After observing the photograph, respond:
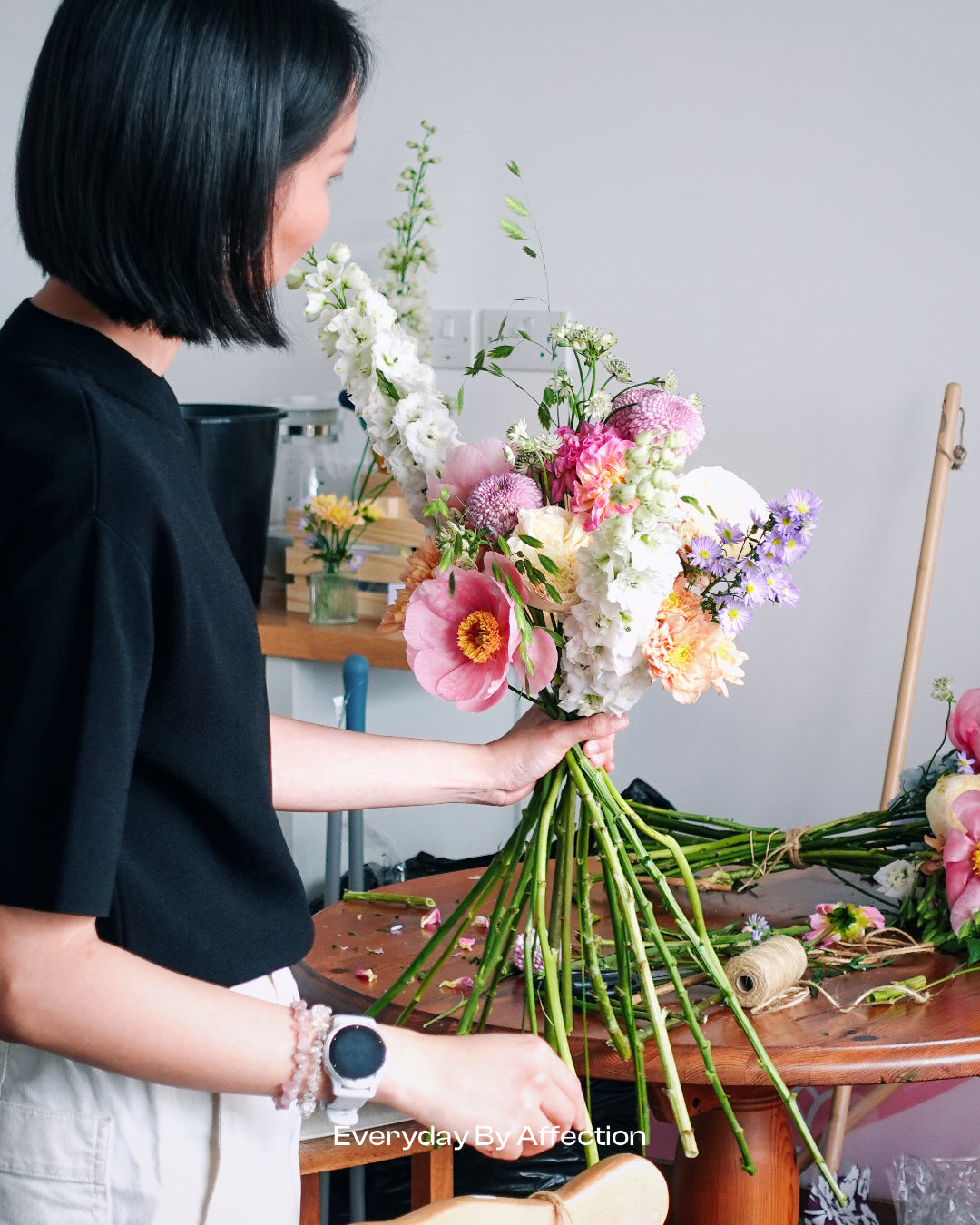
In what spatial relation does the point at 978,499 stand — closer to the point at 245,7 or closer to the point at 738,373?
the point at 738,373

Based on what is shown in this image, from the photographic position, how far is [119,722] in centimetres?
60

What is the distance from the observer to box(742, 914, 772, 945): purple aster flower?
1.13 m

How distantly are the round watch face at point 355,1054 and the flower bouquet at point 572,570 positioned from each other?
0.29m

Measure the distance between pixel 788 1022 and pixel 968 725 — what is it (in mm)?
364

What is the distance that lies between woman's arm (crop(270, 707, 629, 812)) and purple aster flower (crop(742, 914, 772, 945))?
0.22m

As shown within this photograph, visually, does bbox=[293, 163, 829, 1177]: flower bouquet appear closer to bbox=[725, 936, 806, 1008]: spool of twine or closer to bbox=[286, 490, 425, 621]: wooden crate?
bbox=[725, 936, 806, 1008]: spool of twine

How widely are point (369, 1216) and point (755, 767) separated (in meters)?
0.91

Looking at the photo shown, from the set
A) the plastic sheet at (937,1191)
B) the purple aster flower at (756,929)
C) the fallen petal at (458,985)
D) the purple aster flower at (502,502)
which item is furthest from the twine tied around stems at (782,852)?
the plastic sheet at (937,1191)

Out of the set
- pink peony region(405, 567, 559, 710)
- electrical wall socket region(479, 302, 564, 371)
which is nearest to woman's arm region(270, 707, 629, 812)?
pink peony region(405, 567, 559, 710)

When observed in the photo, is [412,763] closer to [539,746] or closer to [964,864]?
[539,746]

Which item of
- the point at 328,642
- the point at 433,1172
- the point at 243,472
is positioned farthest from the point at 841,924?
the point at 243,472

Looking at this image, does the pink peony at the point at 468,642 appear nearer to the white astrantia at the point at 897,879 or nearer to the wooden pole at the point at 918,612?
the white astrantia at the point at 897,879

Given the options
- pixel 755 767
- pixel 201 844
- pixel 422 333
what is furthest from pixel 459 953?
pixel 422 333

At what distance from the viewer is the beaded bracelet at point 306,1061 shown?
0.65 meters
